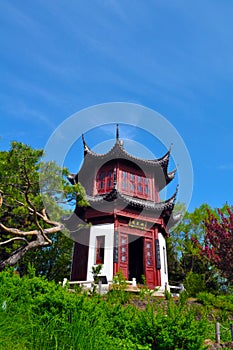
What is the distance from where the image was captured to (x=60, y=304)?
4914mm

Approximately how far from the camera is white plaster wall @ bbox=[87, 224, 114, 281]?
52.9ft

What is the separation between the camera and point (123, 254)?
16.9m

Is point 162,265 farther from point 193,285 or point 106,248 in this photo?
point 106,248

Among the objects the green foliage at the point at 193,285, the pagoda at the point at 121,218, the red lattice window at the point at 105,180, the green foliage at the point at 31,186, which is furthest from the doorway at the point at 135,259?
the green foliage at the point at 31,186

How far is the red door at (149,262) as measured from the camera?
16.9m

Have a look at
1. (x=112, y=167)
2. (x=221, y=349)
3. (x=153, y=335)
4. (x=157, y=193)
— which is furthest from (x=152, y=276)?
(x=153, y=335)

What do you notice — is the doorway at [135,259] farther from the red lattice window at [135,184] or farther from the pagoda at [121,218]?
the red lattice window at [135,184]

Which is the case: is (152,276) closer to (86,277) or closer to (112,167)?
(86,277)

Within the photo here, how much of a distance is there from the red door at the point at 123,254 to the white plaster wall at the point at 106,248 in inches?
21.1

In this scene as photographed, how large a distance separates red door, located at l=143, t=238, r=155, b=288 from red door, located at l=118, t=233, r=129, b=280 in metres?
1.28

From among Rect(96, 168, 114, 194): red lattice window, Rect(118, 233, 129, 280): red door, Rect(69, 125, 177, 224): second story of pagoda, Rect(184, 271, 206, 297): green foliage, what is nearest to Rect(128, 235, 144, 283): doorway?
Rect(69, 125, 177, 224): second story of pagoda

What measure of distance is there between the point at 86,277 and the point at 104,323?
12271mm

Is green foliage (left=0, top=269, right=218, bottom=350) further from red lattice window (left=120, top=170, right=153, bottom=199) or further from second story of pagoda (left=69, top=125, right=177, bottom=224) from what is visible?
red lattice window (left=120, top=170, right=153, bottom=199)

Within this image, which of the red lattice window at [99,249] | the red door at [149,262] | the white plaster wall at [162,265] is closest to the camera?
the red lattice window at [99,249]
